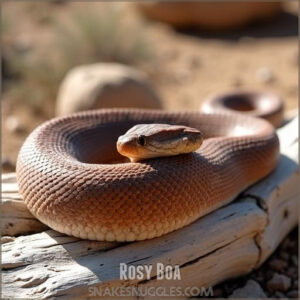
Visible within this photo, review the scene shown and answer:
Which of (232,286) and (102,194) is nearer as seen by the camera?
(102,194)

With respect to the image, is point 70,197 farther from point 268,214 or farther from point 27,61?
point 27,61

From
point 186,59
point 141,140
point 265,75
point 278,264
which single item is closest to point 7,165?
point 141,140

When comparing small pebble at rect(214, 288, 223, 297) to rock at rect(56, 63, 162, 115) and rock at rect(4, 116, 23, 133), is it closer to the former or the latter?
rock at rect(56, 63, 162, 115)

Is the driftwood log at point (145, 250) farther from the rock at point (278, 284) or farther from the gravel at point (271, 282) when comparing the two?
the rock at point (278, 284)

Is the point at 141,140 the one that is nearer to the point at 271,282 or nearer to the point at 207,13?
the point at 271,282

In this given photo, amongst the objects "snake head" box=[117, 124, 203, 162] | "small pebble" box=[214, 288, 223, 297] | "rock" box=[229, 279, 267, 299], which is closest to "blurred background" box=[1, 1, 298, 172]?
"snake head" box=[117, 124, 203, 162]

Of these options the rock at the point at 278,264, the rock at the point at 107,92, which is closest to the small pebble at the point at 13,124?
the rock at the point at 107,92

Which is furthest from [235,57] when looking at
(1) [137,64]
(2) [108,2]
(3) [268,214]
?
(3) [268,214]
